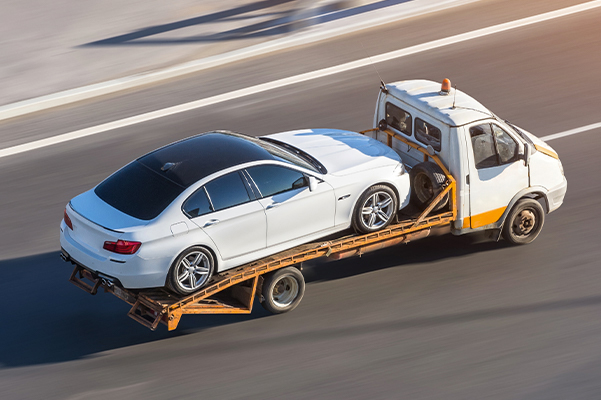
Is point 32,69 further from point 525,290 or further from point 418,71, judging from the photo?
point 525,290

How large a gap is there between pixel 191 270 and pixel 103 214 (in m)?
1.10

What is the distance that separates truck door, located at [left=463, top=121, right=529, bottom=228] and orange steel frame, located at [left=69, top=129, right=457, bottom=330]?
0.99 ft

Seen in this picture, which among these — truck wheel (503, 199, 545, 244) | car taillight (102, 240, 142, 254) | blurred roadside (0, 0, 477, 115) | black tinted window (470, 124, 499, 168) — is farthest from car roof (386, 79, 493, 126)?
blurred roadside (0, 0, 477, 115)

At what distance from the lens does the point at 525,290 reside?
9.71 m

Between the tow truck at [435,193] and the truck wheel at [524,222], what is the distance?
1 centimetres

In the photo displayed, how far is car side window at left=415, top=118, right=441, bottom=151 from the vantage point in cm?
990

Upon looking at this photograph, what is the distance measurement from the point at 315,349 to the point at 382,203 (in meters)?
1.95

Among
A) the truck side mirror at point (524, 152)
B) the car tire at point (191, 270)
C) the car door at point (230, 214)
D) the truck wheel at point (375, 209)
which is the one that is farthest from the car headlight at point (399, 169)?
the car tire at point (191, 270)

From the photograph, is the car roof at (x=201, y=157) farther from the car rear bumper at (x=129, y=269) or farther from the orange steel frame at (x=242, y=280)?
the orange steel frame at (x=242, y=280)

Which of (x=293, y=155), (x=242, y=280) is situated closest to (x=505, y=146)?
(x=293, y=155)

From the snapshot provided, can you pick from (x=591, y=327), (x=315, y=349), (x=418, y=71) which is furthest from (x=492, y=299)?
(x=418, y=71)

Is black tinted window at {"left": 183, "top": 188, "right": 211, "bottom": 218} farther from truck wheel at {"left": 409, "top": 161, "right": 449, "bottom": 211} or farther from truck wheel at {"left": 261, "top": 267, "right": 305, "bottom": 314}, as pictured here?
truck wheel at {"left": 409, "top": 161, "right": 449, "bottom": 211}

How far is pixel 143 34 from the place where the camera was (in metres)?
17.6

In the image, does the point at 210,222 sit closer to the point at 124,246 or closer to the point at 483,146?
the point at 124,246
